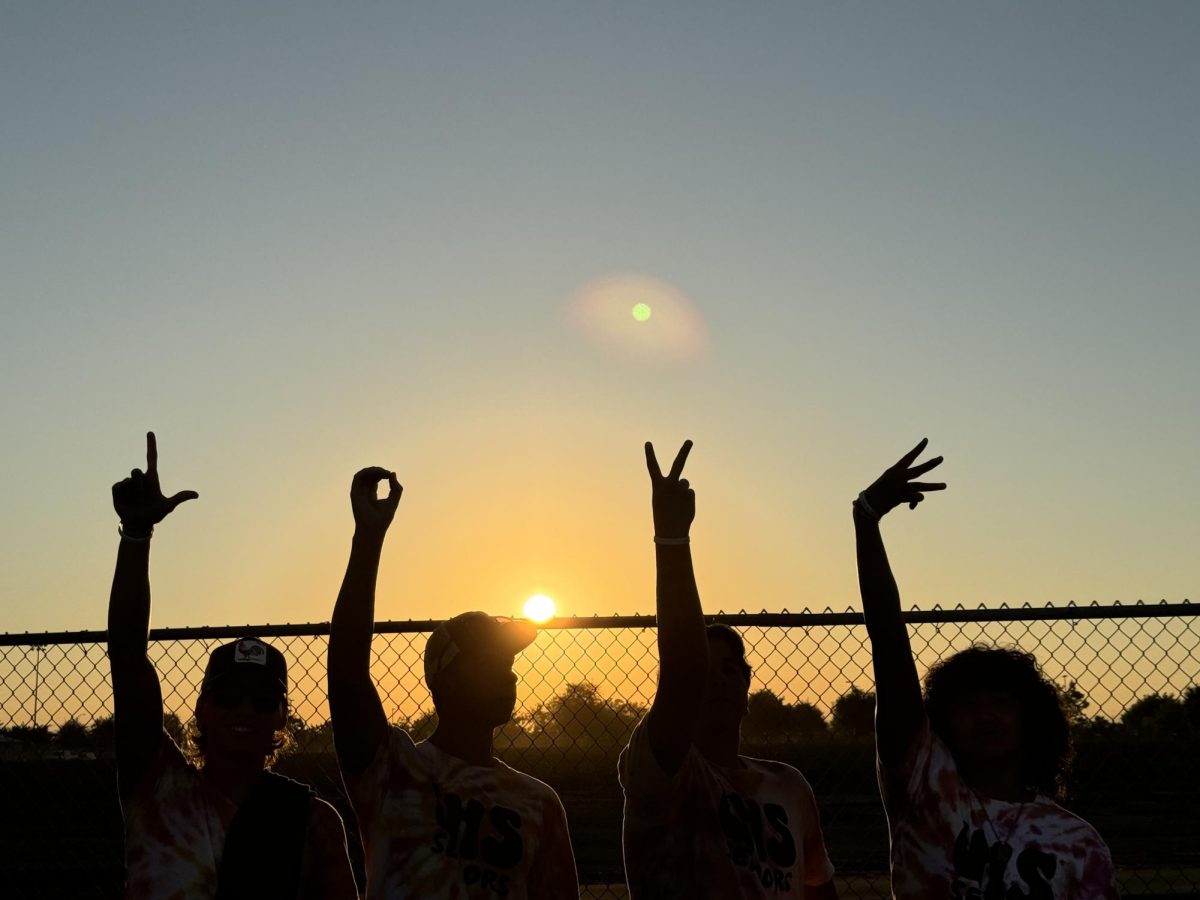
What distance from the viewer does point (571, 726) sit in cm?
653

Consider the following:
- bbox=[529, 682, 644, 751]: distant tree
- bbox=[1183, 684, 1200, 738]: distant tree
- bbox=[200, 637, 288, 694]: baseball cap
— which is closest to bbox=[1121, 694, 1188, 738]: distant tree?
bbox=[1183, 684, 1200, 738]: distant tree

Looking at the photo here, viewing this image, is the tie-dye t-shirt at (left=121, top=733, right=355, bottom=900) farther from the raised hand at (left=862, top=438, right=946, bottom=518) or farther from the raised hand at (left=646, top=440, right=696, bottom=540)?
the raised hand at (left=862, top=438, right=946, bottom=518)

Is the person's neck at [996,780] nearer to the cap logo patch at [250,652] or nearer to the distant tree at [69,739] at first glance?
the cap logo patch at [250,652]

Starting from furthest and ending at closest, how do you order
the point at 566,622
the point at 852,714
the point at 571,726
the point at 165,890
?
the point at 852,714, the point at 571,726, the point at 566,622, the point at 165,890

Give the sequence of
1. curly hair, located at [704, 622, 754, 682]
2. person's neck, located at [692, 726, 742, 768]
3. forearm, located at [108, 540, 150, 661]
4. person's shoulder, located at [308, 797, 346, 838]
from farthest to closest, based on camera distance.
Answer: curly hair, located at [704, 622, 754, 682] → person's neck, located at [692, 726, 742, 768] → person's shoulder, located at [308, 797, 346, 838] → forearm, located at [108, 540, 150, 661]

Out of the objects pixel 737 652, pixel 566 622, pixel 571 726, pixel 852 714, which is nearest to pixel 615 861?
pixel 852 714

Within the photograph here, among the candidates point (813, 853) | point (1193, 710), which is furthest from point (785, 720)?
point (1193, 710)

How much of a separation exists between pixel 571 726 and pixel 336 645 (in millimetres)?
3484

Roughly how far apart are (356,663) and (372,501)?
50 cm

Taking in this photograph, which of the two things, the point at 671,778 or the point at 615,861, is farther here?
the point at 615,861

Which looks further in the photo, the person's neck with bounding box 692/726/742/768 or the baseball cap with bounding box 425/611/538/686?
the person's neck with bounding box 692/726/742/768

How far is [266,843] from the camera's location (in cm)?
338

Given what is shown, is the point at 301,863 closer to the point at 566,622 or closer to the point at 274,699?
the point at 274,699

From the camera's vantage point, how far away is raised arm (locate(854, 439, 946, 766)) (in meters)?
3.30
